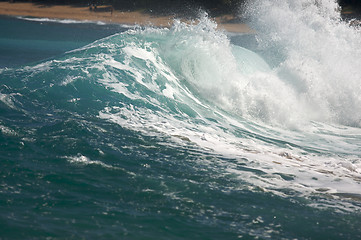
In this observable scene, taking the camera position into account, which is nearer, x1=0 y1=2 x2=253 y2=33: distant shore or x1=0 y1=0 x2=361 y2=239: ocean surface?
x1=0 y1=0 x2=361 y2=239: ocean surface

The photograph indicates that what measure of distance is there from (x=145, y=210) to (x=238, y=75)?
19.6 feet

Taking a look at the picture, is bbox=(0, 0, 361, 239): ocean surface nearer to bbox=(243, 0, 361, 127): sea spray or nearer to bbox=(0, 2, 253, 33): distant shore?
bbox=(243, 0, 361, 127): sea spray

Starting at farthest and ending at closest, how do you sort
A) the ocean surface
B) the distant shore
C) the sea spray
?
the distant shore < the sea spray < the ocean surface

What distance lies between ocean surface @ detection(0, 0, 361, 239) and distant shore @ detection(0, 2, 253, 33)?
16414 millimetres

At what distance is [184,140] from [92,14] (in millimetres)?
25754

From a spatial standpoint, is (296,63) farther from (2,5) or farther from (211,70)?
(2,5)

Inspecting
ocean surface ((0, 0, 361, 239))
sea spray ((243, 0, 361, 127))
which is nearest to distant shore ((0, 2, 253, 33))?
sea spray ((243, 0, 361, 127))

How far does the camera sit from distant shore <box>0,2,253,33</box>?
28516 mm

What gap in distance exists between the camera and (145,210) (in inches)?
156

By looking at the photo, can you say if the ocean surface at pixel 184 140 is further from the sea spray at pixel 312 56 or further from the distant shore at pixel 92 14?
the distant shore at pixel 92 14

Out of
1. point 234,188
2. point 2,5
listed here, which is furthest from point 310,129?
point 2,5

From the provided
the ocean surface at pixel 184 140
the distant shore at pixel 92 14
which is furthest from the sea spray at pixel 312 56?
the distant shore at pixel 92 14

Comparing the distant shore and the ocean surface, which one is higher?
the distant shore

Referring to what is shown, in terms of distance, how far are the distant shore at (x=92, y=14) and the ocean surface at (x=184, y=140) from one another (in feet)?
53.9
